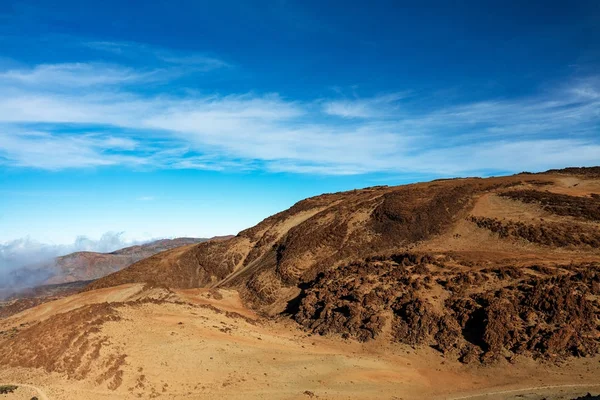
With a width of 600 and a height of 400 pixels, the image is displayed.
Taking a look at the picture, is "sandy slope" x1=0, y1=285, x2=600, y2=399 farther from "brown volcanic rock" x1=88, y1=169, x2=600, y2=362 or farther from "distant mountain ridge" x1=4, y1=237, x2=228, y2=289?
"distant mountain ridge" x1=4, y1=237, x2=228, y2=289

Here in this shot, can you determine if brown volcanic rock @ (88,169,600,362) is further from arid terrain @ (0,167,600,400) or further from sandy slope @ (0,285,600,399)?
sandy slope @ (0,285,600,399)

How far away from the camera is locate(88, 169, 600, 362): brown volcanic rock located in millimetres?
26453

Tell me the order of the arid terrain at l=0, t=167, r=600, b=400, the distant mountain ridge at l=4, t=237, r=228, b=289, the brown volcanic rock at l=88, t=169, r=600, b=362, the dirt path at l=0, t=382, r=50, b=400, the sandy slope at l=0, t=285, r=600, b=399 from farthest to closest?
the distant mountain ridge at l=4, t=237, r=228, b=289 < the brown volcanic rock at l=88, t=169, r=600, b=362 < the arid terrain at l=0, t=167, r=600, b=400 < the sandy slope at l=0, t=285, r=600, b=399 < the dirt path at l=0, t=382, r=50, b=400

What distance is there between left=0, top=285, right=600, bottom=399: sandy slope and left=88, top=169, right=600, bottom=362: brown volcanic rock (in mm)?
1632

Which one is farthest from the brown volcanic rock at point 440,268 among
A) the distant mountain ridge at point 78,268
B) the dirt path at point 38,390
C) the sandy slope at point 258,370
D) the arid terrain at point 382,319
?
the distant mountain ridge at point 78,268

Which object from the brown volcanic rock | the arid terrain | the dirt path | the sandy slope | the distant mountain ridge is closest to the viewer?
the dirt path

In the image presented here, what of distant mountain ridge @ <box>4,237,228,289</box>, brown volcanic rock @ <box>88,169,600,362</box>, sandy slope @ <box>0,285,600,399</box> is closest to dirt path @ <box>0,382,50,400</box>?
sandy slope @ <box>0,285,600,399</box>

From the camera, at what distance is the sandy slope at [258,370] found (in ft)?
67.9

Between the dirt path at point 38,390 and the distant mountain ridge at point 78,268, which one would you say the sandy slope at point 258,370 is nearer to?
the dirt path at point 38,390

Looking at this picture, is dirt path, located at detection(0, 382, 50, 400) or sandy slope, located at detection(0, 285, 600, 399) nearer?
dirt path, located at detection(0, 382, 50, 400)

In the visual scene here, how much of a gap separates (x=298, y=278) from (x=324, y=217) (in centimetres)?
1264

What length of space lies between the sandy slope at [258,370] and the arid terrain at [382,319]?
0.11m

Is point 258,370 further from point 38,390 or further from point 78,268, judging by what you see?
point 78,268

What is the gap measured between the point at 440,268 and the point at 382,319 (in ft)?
23.8
